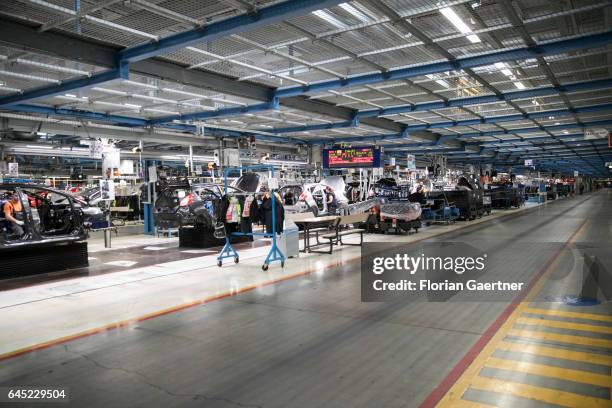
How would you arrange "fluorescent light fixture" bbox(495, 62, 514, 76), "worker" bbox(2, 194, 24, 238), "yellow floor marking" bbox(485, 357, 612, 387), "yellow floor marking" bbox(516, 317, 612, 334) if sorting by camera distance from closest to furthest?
"yellow floor marking" bbox(485, 357, 612, 387) < "yellow floor marking" bbox(516, 317, 612, 334) < "worker" bbox(2, 194, 24, 238) < "fluorescent light fixture" bbox(495, 62, 514, 76)

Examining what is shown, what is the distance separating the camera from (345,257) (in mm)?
9727

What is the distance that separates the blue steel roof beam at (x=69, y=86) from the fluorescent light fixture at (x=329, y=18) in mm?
3878

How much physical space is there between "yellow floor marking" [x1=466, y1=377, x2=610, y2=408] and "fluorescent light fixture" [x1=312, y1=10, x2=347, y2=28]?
577 cm

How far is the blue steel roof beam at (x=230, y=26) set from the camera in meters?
6.05

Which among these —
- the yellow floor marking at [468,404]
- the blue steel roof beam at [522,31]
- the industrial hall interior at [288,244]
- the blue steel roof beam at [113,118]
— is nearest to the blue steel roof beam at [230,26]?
the industrial hall interior at [288,244]

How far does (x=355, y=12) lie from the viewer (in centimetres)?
703

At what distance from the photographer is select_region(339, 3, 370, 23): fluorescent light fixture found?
683 centimetres

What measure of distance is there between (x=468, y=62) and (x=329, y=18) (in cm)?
379

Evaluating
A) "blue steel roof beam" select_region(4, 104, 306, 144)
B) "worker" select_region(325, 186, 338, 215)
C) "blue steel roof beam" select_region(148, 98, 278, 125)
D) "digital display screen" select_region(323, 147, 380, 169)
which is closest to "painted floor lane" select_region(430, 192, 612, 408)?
"blue steel roof beam" select_region(148, 98, 278, 125)

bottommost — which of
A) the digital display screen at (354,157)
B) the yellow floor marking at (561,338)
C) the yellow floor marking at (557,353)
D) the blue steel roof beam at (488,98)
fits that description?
the yellow floor marking at (557,353)

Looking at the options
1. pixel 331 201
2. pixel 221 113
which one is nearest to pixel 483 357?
pixel 331 201

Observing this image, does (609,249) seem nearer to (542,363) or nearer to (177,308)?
(542,363)

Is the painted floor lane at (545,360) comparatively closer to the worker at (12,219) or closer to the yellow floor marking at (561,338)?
the yellow floor marking at (561,338)

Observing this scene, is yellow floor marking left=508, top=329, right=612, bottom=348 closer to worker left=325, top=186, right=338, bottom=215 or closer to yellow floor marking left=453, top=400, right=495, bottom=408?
yellow floor marking left=453, top=400, right=495, bottom=408
